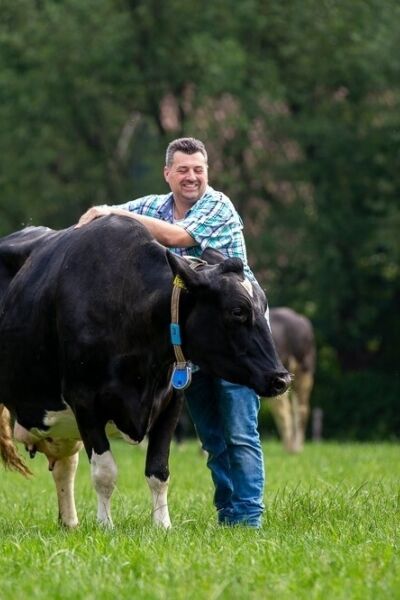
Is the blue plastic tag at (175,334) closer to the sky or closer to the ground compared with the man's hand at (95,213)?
closer to the ground

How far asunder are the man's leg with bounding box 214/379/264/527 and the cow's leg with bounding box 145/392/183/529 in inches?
11.2

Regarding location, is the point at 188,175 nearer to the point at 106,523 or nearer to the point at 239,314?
the point at 239,314

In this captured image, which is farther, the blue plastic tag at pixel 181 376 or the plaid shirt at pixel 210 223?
the plaid shirt at pixel 210 223

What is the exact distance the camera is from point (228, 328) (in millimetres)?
8242

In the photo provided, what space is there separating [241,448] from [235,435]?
0.09 m

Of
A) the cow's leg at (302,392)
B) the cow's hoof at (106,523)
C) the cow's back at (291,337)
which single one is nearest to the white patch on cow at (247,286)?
the cow's hoof at (106,523)

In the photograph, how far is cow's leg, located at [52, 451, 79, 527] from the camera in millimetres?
9453

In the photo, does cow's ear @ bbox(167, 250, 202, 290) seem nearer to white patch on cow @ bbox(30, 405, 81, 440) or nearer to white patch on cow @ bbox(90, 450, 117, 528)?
white patch on cow @ bbox(90, 450, 117, 528)

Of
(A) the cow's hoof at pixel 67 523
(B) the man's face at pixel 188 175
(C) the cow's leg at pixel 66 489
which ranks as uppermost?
(B) the man's face at pixel 188 175

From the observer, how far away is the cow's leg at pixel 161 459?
28.0 feet

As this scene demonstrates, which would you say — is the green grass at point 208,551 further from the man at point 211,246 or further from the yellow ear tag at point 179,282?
the yellow ear tag at point 179,282

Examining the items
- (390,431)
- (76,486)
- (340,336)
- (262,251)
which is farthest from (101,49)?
(76,486)

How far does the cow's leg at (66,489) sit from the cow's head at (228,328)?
5.36 ft

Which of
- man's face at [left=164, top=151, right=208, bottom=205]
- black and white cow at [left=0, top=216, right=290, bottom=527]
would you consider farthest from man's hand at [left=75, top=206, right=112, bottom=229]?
man's face at [left=164, top=151, right=208, bottom=205]
